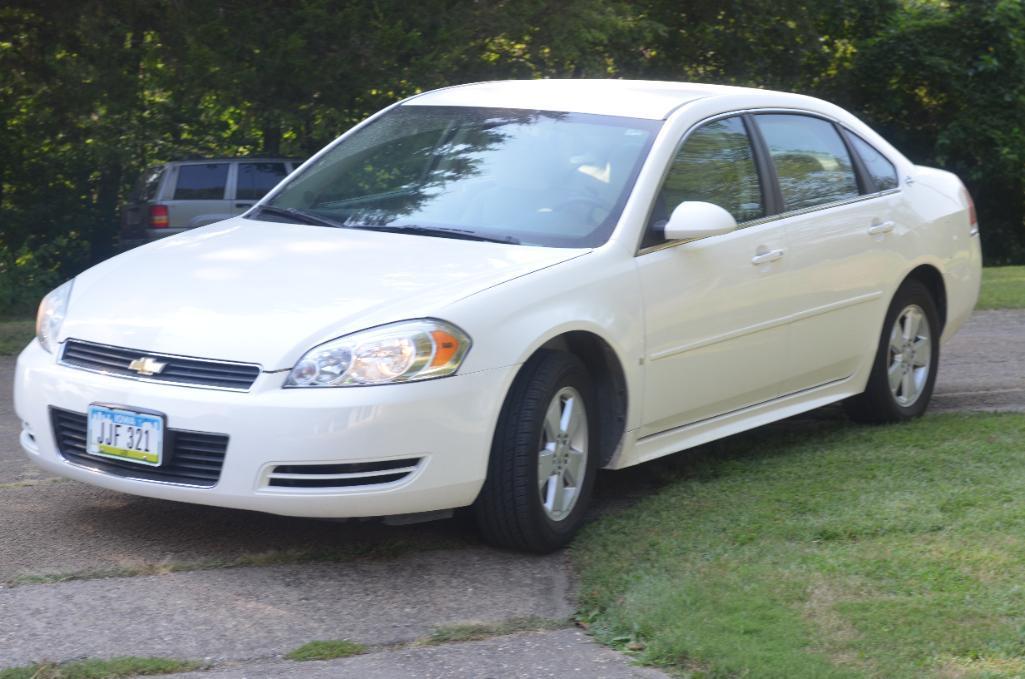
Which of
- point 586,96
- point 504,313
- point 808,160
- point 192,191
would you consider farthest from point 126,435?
point 192,191

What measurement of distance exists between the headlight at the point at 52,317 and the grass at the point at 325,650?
5.50 feet

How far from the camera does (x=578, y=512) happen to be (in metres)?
5.24

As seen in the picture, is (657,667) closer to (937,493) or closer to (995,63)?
(937,493)

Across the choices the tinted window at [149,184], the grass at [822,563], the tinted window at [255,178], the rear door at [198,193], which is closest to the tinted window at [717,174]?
the grass at [822,563]

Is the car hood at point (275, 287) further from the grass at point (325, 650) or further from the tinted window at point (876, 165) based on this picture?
the tinted window at point (876, 165)

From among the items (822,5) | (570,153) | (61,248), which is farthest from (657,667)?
(822,5)

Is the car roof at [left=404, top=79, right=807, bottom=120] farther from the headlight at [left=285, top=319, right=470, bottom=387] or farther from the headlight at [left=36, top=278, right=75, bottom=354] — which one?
the headlight at [left=36, top=278, right=75, bottom=354]

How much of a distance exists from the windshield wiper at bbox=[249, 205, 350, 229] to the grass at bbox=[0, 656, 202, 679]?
225 cm

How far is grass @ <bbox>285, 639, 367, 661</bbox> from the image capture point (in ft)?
13.4

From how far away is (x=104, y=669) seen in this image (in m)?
3.95

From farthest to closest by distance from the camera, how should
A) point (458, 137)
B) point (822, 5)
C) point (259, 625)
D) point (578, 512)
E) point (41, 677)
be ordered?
point (822, 5)
point (458, 137)
point (578, 512)
point (259, 625)
point (41, 677)

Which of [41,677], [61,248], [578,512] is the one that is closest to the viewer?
[41,677]

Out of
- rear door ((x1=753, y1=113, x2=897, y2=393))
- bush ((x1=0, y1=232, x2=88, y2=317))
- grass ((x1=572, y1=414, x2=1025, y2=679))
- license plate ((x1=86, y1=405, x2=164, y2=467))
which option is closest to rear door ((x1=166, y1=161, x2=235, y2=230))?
bush ((x1=0, y1=232, x2=88, y2=317))

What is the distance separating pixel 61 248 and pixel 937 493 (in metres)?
17.2
